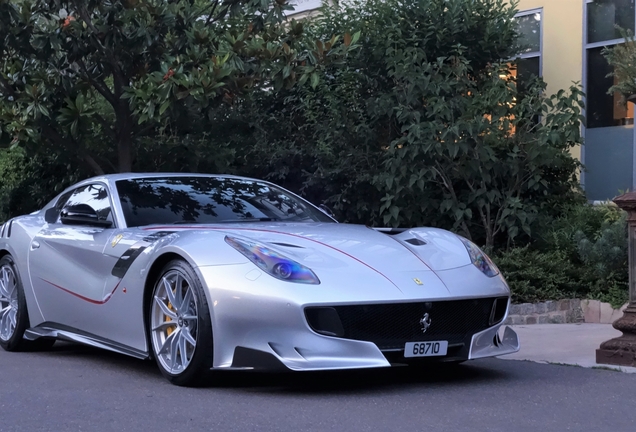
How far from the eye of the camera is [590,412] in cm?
474

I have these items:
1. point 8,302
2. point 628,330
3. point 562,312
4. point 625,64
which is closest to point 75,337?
point 8,302

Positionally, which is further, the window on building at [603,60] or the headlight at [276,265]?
the window on building at [603,60]

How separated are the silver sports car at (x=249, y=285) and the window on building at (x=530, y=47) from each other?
660cm

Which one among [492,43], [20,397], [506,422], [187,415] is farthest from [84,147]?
[506,422]

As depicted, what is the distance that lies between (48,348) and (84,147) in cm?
407

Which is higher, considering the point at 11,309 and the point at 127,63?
the point at 127,63

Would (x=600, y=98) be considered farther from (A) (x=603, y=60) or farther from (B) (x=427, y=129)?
(B) (x=427, y=129)

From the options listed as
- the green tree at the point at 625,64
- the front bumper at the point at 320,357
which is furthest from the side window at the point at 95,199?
the green tree at the point at 625,64

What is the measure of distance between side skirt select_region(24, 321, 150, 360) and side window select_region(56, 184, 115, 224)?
0.81 meters

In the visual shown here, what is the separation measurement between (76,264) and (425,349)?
2.67 metres

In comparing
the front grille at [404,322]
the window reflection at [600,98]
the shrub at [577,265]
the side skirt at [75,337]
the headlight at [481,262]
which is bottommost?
the shrub at [577,265]

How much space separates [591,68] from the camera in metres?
12.2

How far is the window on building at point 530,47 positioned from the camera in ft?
41.8

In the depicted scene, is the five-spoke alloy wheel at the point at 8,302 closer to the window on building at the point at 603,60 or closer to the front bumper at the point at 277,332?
the front bumper at the point at 277,332
